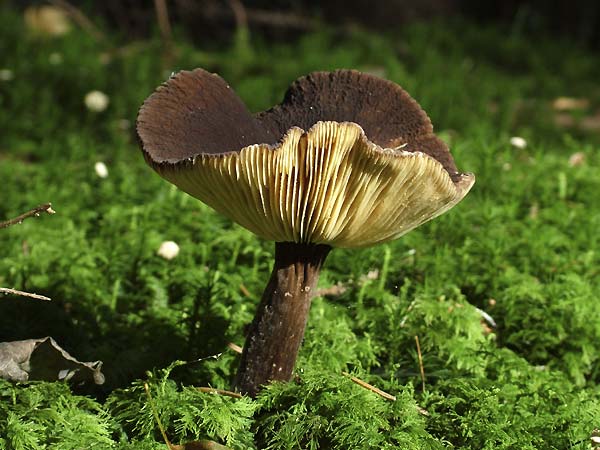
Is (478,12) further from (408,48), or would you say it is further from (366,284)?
(366,284)

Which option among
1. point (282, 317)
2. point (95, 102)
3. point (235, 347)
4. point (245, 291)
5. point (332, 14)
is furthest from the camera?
point (332, 14)

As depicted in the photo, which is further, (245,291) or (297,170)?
(245,291)

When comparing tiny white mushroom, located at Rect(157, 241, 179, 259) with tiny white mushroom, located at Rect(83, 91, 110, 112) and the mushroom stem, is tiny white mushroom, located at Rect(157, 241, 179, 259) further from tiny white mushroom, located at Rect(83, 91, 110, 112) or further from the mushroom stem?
tiny white mushroom, located at Rect(83, 91, 110, 112)

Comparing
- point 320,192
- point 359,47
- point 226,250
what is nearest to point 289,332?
point 320,192

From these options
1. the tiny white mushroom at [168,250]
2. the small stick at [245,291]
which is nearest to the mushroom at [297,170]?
the small stick at [245,291]

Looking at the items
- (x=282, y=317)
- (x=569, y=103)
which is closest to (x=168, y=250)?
(x=282, y=317)

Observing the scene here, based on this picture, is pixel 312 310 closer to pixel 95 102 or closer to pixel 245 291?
pixel 245 291

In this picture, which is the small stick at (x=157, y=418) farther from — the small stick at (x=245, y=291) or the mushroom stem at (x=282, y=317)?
the small stick at (x=245, y=291)

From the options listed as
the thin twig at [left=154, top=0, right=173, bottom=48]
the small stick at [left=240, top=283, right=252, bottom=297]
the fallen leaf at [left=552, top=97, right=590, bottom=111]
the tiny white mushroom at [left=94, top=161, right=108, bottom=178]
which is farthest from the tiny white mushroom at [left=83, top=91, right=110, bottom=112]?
the fallen leaf at [left=552, top=97, right=590, bottom=111]
